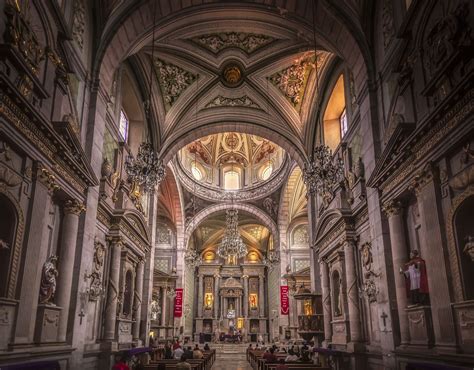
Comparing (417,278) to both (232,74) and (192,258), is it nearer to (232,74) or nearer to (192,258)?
(232,74)

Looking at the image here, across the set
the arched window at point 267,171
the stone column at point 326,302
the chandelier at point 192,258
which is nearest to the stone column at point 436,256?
the stone column at point 326,302

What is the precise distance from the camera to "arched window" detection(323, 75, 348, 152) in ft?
54.2

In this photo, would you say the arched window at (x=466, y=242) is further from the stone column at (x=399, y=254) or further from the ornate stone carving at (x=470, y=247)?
the stone column at (x=399, y=254)

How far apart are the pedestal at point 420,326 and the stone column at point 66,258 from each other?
24.3ft

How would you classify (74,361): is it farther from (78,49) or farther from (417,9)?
(417,9)

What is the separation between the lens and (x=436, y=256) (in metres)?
7.70

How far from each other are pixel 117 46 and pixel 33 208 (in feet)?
20.3

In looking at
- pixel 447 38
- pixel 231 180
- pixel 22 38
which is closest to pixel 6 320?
pixel 22 38

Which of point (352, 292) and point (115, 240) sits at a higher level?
point (115, 240)

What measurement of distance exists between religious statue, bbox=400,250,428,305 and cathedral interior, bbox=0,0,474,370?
30 mm

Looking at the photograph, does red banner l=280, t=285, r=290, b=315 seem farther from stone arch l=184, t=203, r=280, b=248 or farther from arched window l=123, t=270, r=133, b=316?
arched window l=123, t=270, r=133, b=316

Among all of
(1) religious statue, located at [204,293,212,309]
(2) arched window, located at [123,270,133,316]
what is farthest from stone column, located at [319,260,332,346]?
(1) religious statue, located at [204,293,212,309]

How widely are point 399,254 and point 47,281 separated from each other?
751 cm

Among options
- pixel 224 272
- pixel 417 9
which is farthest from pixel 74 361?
pixel 224 272
